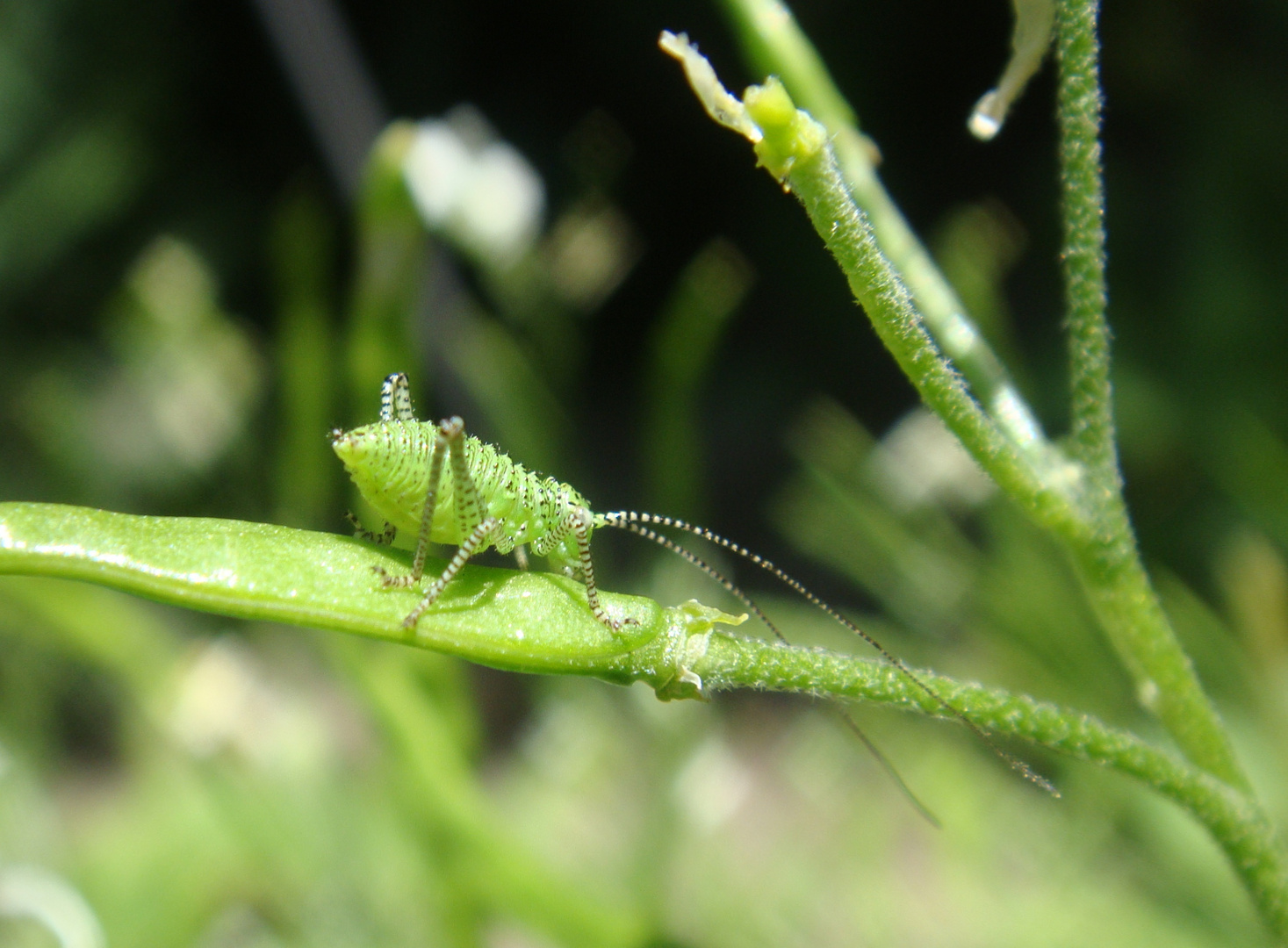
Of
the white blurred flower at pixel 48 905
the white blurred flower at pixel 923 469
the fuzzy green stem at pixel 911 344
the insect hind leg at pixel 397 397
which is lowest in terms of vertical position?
the white blurred flower at pixel 48 905

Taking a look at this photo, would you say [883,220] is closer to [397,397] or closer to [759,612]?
[759,612]

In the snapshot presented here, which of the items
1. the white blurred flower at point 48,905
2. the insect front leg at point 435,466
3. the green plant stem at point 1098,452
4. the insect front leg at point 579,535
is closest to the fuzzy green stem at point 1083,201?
the green plant stem at point 1098,452

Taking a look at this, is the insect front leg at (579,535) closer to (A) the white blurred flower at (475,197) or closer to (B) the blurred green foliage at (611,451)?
(B) the blurred green foliage at (611,451)

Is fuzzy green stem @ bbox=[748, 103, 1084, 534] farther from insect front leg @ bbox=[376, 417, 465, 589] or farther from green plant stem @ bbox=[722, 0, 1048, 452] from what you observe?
insect front leg @ bbox=[376, 417, 465, 589]

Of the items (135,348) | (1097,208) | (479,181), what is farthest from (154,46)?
(1097,208)

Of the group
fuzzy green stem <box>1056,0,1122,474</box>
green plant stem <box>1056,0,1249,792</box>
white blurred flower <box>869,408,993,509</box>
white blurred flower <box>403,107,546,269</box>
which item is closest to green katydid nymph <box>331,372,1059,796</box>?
green plant stem <box>1056,0,1249,792</box>

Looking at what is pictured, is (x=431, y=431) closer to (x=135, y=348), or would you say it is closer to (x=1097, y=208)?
(x=1097, y=208)
